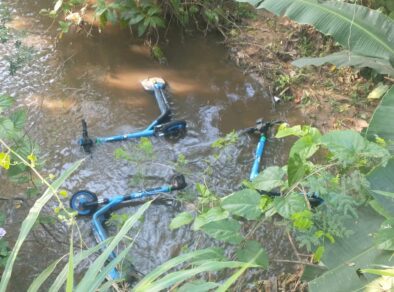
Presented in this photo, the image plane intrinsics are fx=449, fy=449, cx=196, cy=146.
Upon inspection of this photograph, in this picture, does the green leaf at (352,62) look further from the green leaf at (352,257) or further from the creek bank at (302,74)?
the green leaf at (352,257)

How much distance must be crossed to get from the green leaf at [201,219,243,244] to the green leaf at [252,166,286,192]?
16cm

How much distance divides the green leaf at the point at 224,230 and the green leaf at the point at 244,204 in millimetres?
45

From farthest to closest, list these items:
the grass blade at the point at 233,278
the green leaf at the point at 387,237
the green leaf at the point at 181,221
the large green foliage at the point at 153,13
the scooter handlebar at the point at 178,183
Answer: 1. the large green foliage at the point at 153,13
2. the scooter handlebar at the point at 178,183
3. the green leaf at the point at 181,221
4. the green leaf at the point at 387,237
5. the grass blade at the point at 233,278

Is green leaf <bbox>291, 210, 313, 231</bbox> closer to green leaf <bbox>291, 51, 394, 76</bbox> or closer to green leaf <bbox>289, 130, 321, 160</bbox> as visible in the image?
green leaf <bbox>289, 130, 321, 160</bbox>

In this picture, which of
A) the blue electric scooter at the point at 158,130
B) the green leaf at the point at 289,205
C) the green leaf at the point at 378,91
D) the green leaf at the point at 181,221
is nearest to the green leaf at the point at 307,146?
the green leaf at the point at 289,205

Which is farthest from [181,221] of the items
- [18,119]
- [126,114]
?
[126,114]

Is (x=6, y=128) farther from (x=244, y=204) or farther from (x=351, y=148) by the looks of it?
(x=351, y=148)

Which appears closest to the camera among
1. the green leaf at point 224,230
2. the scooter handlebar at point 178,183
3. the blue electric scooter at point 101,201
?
the green leaf at point 224,230

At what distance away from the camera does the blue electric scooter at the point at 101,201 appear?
2.64 meters

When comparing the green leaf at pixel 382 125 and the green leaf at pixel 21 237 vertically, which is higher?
the green leaf at pixel 382 125

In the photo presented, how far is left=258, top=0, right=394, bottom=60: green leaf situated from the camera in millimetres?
2488

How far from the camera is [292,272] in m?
2.46

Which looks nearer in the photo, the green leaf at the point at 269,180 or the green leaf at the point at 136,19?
the green leaf at the point at 269,180

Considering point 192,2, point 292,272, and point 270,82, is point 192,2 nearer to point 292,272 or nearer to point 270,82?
point 270,82
